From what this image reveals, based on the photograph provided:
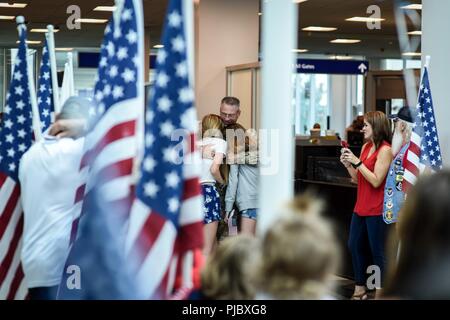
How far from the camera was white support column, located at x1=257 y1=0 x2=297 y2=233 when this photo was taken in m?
3.14

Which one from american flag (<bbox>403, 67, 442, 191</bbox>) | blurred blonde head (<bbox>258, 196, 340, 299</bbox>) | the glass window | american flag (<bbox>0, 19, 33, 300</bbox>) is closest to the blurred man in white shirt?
american flag (<bbox>0, 19, 33, 300</bbox>)

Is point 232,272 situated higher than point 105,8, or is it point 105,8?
point 105,8

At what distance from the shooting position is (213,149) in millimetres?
7234

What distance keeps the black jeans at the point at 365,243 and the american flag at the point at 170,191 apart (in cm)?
406

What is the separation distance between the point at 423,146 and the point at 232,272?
4277mm

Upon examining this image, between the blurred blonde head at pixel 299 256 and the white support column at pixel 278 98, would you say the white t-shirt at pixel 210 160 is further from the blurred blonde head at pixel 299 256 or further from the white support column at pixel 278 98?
the blurred blonde head at pixel 299 256

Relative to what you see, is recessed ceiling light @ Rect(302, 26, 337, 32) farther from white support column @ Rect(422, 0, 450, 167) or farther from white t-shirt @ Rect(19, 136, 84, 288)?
white t-shirt @ Rect(19, 136, 84, 288)

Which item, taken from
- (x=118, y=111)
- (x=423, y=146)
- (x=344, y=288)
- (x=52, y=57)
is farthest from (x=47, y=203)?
(x=344, y=288)

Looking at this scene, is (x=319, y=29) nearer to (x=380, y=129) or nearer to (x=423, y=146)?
(x=380, y=129)

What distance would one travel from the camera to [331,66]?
18.5m

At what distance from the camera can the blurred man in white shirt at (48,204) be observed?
4316 millimetres

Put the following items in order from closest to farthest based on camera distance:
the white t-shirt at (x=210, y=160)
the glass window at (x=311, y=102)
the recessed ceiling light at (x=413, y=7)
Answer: the white t-shirt at (x=210, y=160), the recessed ceiling light at (x=413, y=7), the glass window at (x=311, y=102)

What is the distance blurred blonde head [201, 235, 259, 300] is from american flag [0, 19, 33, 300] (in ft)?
7.17

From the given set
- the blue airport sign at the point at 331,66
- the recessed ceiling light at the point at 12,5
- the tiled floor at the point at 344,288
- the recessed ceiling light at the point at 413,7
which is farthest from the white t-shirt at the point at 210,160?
the blue airport sign at the point at 331,66
